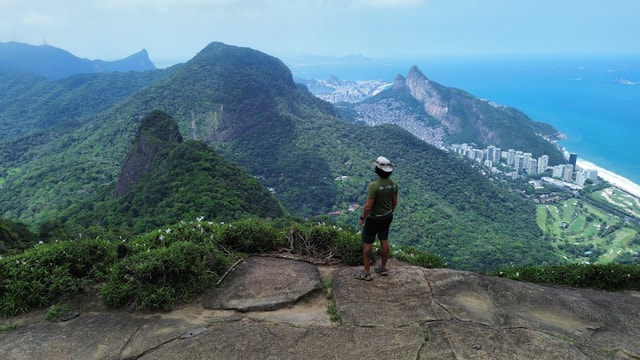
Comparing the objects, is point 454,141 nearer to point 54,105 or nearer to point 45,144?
point 45,144

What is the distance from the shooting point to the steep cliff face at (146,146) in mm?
33078

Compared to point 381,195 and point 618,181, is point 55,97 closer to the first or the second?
point 381,195

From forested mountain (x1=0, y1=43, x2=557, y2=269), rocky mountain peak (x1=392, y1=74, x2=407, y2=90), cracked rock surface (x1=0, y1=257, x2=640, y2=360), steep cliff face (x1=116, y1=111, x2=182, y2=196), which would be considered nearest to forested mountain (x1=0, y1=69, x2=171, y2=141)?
forested mountain (x1=0, y1=43, x2=557, y2=269)

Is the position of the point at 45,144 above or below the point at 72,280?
below

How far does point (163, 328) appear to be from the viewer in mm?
4312

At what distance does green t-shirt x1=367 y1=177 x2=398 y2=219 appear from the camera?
5105 millimetres

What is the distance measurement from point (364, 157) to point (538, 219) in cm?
2427

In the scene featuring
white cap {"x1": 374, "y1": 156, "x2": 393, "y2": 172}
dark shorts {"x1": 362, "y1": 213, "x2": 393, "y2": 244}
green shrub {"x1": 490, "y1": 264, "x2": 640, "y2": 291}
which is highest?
white cap {"x1": 374, "y1": 156, "x2": 393, "y2": 172}

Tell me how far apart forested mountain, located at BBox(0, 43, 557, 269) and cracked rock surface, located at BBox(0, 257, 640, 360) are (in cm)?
1894

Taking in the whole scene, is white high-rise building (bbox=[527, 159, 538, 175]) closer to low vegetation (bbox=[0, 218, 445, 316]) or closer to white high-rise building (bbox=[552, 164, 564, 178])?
white high-rise building (bbox=[552, 164, 564, 178])

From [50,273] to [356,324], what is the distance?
12.6ft

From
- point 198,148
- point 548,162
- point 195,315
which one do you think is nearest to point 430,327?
point 195,315

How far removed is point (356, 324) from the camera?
4355mm

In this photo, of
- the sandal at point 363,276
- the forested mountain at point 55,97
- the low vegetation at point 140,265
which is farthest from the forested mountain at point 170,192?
the forested mountain at point 55,97
